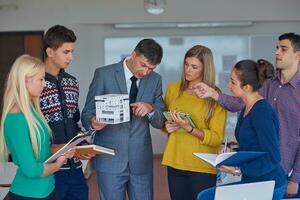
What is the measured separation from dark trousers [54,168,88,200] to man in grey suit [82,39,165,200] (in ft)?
0.46

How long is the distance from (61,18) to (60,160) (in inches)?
215

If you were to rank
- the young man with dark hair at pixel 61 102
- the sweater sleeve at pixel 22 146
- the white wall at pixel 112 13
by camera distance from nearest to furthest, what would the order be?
the sweater sleeve at pixel 22 146, the young man with dark hair at pixel 61 102, the white wall at pixel 112 13

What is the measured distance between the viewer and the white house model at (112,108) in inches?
102

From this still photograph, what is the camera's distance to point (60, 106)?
2.62 m

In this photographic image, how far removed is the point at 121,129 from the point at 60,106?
1.28ft

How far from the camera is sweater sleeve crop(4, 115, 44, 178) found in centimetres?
212

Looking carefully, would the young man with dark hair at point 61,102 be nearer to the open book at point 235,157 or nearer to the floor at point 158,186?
the open book at point 235,157

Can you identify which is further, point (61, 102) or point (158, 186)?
point (158, 186)

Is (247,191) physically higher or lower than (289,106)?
lower

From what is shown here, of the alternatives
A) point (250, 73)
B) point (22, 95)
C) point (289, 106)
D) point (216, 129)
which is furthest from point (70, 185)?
point (289, 106)

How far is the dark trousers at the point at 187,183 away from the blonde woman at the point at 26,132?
83cm

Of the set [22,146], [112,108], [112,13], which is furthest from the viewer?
[112,13]

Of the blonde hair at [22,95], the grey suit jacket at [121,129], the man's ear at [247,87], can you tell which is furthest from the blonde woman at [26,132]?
the man's ear at [247,87]

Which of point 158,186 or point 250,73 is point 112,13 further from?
point 250,73
